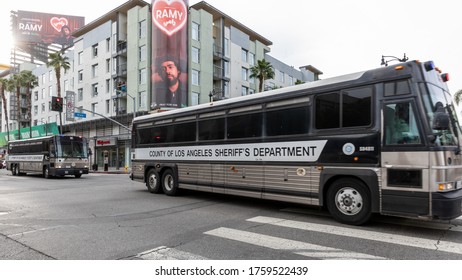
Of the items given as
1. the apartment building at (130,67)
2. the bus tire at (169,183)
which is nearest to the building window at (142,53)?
the apartment building at (130,67)

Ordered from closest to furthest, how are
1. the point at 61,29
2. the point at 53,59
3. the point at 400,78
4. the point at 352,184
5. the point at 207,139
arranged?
the point at 400,78 < the point at 352,184 < the point at 207,139 < the point at 53,59 < the point at 61,29

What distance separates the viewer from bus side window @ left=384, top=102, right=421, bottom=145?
5844 mm

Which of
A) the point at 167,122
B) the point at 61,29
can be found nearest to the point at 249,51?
the point at 167,122

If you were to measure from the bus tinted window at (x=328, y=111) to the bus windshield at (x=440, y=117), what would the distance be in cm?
166

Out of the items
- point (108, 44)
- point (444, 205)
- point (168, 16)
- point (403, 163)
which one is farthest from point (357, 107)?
point (108, 44)

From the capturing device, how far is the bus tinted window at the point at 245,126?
8500 mm

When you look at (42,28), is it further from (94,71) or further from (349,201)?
(349,201)

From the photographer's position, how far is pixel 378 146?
6.21 m

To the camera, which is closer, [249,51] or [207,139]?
[207,139]

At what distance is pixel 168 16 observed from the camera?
35.6 metres

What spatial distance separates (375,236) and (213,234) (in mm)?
2947

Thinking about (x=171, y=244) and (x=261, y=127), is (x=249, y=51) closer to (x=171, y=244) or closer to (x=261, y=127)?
(x=261, y=127)

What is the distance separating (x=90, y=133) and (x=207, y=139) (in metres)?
39.6

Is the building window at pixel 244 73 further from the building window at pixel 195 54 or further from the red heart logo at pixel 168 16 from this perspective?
the red heart logo at pixel 168 16
